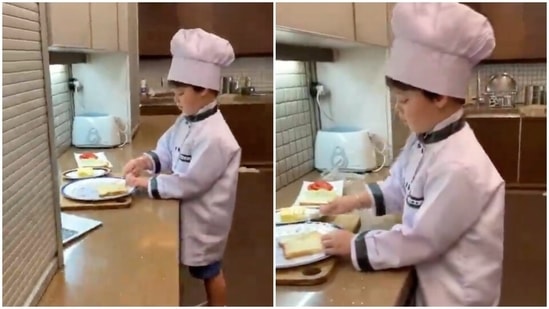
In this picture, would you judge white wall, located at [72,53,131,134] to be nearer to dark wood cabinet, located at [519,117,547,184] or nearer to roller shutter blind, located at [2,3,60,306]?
roller shutter blind, located at [2,3,60,306]

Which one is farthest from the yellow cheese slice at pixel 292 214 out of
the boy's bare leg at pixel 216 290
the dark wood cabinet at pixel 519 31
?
the dark wood cabinet at pixel 519 31

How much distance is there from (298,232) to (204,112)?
6.6 inches

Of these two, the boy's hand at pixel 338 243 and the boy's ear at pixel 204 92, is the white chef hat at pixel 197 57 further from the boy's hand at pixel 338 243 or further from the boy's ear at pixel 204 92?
the boy's hand at pixel 338 243

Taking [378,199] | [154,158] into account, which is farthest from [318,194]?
[154,158]

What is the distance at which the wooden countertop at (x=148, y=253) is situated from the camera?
1.71 feet

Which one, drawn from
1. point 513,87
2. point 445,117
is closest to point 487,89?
point 513,87

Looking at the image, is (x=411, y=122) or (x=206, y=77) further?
(x=206, y=77)

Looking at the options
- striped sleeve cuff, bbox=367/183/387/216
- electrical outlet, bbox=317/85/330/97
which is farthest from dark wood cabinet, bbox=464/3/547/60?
striped sleeve cuff, bbox=367/183/387/216

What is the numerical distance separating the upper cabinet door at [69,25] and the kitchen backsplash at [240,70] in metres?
0.07

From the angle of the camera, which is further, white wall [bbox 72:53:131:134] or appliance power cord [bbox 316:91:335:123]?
appliance power cord [bbox 316:91:335:123]

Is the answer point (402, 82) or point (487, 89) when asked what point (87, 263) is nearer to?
point (402, 82)

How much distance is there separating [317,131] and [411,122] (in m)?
0.43

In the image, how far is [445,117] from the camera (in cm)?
57

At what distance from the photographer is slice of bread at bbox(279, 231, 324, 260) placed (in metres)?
0.59
